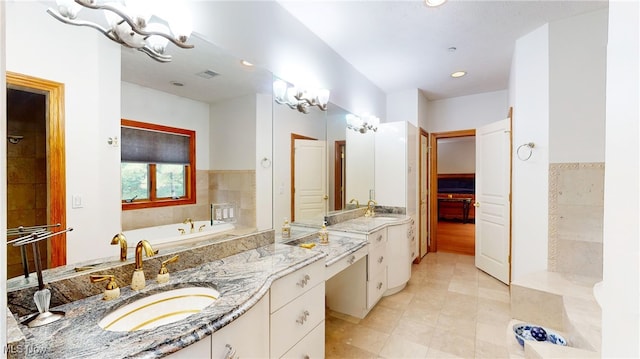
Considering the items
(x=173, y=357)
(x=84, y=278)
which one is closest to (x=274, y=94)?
(x=84, y=278)

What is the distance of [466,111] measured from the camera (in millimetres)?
4324

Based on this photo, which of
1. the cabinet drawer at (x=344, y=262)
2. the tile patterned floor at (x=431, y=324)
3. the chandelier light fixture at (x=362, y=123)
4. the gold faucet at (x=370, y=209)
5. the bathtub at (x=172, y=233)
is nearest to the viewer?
the bathtub at (x=172, y=233)

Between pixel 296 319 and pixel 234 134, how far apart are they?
1.18m

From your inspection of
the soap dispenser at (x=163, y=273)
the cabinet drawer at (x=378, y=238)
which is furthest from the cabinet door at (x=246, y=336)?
the cabinet drawer at (x=378, y=238)

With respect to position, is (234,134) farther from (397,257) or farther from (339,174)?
(397,257)

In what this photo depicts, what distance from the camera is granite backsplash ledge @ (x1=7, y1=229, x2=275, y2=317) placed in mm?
954

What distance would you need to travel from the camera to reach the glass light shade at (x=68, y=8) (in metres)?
1.04

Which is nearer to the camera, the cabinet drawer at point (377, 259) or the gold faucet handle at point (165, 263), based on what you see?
the gold faucet handle at point (165, 263)

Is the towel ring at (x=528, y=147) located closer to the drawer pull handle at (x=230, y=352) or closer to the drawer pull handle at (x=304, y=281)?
the drawer pull handle at (x=304, y=281)

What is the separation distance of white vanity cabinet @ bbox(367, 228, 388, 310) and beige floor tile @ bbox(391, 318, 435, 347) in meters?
0.30

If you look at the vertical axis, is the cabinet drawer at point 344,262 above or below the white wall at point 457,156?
below

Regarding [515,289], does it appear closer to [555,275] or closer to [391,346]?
[555,275]

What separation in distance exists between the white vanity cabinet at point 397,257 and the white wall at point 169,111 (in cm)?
207

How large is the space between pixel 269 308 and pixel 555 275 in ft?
8.39
